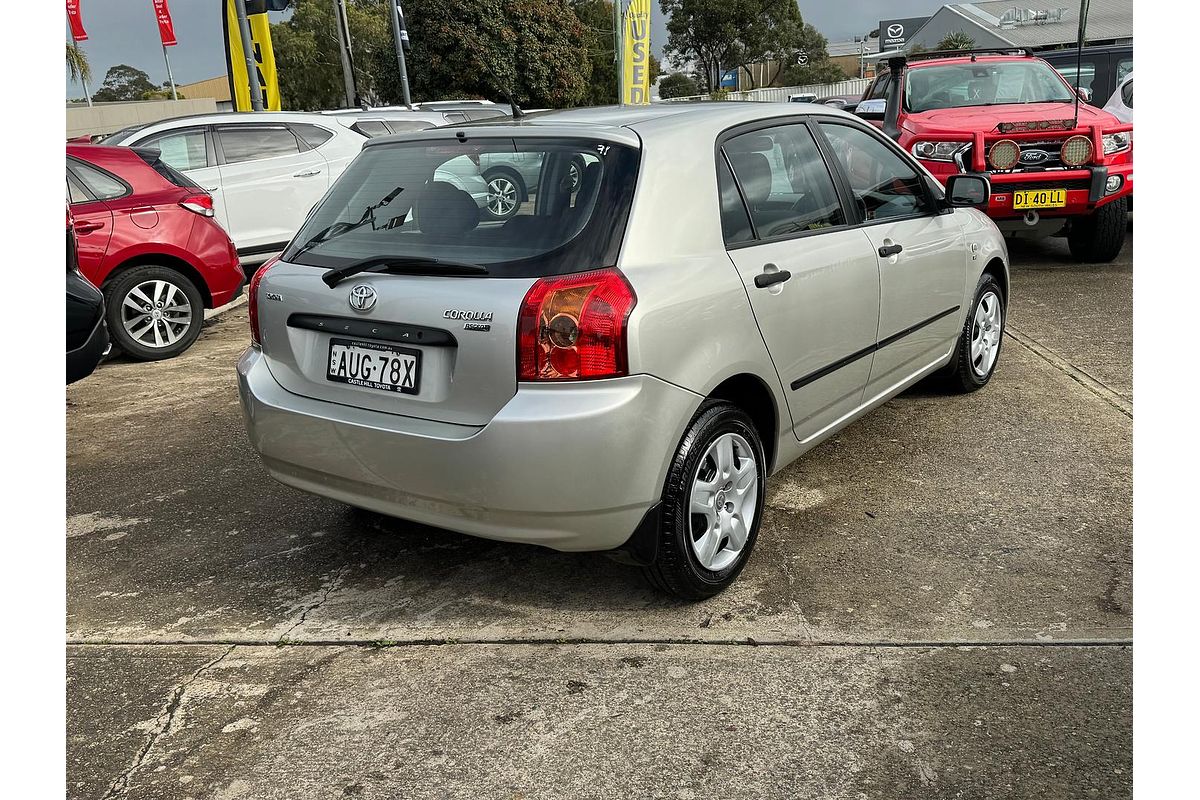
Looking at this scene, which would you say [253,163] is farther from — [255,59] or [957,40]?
[957,40]

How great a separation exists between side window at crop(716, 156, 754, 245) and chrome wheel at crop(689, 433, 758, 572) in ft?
2.25

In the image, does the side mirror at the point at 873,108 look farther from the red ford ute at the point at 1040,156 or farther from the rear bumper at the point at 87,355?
the rear bumper at the point at 87,355

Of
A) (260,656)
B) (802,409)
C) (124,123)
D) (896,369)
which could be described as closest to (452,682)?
(260,656)

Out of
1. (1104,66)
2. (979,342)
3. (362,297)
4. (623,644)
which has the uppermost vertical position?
(1104,66)

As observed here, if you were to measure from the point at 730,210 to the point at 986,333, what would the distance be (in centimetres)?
270

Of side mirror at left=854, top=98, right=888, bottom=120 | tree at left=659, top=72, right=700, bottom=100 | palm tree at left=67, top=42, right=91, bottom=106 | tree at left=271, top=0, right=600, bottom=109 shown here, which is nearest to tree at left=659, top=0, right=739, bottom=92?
tree at left=659, top=72, right=700, bottom=100

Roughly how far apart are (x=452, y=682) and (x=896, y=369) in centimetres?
255

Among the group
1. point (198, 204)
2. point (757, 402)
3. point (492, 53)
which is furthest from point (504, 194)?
point (492, 53)

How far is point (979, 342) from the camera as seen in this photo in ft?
18.4

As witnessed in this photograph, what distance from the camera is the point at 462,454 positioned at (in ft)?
10.1

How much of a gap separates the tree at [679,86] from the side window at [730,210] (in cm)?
6817

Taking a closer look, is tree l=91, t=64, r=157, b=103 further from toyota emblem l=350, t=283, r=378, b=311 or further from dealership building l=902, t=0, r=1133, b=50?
toyota emblem l=350, t=283, r=378, b=311

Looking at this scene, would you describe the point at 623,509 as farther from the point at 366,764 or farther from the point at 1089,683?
the point at 1089,683

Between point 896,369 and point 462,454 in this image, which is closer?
point 462,454
